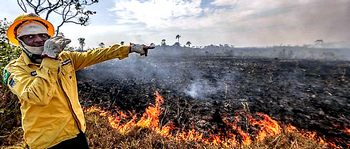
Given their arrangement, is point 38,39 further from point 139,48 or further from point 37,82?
point 139,48

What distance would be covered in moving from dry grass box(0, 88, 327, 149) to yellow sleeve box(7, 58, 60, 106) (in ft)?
8.99

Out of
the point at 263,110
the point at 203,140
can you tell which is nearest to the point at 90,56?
the point at 203,140

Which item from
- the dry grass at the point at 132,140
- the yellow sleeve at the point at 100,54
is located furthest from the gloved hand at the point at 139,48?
the dry grass at the point at 132,140

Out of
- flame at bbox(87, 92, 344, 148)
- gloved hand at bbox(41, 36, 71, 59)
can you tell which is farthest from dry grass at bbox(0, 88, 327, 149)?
gloved hand at bbox(41, 36, 71, 59)

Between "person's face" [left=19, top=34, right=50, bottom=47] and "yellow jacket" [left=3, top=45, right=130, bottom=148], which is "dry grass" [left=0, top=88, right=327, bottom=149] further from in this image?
"person's face" [left=19, top=34, right=50, bottom=47]

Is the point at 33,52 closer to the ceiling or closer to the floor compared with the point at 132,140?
closer to the ceiling

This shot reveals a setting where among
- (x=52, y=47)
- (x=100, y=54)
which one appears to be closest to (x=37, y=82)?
(x=52, y=47)

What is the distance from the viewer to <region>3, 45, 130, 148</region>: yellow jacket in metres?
2.14

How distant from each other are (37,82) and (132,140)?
10.6 ft

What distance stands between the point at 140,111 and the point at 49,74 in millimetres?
5353

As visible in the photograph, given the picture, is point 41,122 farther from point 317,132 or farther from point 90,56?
point 317,132

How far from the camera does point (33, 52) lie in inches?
93.7

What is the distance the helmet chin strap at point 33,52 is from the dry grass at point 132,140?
2714 millimetres

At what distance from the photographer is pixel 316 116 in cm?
705
